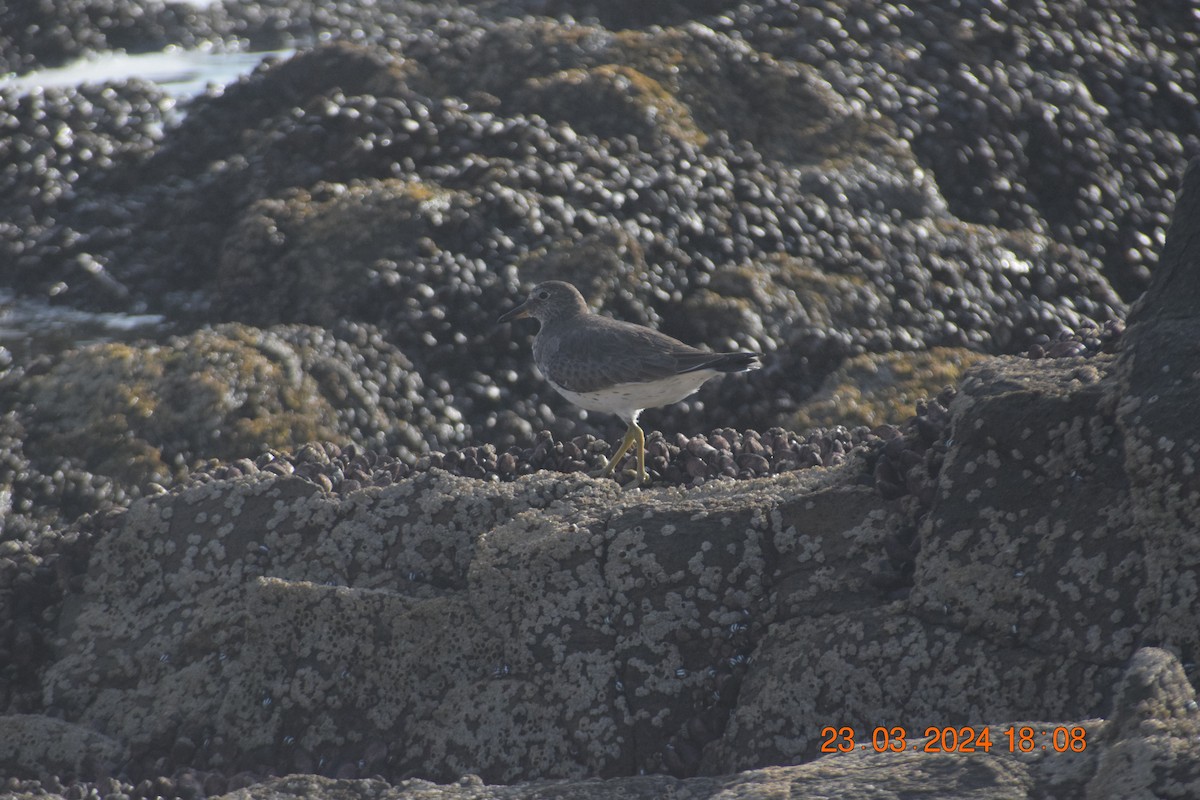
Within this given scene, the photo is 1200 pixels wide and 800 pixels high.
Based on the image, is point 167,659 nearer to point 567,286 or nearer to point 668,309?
point 567,286

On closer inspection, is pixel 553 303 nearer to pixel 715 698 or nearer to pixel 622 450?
pixel 622 450

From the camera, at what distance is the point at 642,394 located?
7.77 metres

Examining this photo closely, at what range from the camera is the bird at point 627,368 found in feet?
24.5

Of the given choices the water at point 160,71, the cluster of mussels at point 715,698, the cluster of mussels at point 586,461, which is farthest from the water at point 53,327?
the cluster of mussels at point 715,698

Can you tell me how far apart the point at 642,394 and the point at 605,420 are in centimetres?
223

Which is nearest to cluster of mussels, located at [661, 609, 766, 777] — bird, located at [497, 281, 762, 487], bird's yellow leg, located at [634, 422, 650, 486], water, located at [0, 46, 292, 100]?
bird's yellow leg, located at [634, 422, 650, 486]

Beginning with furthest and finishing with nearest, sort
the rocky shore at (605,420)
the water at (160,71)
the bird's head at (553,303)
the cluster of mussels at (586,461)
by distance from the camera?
the water at (160,71) < the bird's head at (553,303) < the cluster of mussels at (586,461) < the rocky shore at (605,420)

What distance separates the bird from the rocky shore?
0.41m

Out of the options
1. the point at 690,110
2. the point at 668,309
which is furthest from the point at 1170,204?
the point at 668,309

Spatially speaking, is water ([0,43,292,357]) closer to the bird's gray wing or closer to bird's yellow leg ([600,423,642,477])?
the bird's gray wing

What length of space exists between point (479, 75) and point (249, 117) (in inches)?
109

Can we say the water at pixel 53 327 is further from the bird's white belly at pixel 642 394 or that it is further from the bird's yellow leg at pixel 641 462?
the bird's yellow leg at pixel 641 462

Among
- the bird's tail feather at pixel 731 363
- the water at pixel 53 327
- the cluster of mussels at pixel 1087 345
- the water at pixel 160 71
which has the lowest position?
the water at pixel 53 327

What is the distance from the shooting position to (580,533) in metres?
5.35
